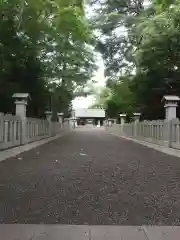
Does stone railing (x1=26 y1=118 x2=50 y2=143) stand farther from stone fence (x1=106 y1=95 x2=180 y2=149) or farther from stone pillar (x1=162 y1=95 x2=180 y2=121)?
stone pillar (x1=162 y1=95 x2=180 y2=121)

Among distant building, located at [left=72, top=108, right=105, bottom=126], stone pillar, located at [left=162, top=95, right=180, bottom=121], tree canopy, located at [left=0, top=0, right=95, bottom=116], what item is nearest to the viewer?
tree canopy, located at [left=0, top=0, right=95, bottom=116]

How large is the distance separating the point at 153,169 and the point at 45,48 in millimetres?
14056

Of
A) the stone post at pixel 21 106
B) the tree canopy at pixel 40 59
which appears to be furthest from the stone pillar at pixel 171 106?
the stone post at pixel 21 106

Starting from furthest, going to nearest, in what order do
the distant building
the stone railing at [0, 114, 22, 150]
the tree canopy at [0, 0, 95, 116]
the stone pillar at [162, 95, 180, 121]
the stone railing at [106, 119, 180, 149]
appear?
the distant building
the stone pillar at [162, 95, 180, 121]
the stone railing at [106, 119, 180, 149]
the tree canopy at [0, 0, 95, 116]
the stone railing at [0, 114, 22, 150]

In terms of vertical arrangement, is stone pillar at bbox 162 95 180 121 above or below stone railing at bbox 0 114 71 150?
above

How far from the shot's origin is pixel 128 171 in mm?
9758

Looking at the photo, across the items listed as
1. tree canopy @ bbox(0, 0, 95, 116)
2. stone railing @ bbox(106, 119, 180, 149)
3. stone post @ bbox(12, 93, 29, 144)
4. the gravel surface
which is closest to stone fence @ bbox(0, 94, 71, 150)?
stone post @ bbox(12, 93, 29, 144)

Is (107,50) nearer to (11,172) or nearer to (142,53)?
(142,53)

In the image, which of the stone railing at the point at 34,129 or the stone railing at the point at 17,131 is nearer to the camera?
the stone railing at the point at 17,131

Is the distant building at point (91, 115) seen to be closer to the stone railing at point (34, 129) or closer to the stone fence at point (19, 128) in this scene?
the stone railing at point (34, 129)

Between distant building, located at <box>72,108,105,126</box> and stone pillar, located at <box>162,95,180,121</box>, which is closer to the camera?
stone pillar, located at <box>162,95,180,121</box>

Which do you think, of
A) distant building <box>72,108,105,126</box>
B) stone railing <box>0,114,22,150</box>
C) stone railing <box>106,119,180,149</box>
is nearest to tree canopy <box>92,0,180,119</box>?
stone railing <box>106,119,180,149</box>

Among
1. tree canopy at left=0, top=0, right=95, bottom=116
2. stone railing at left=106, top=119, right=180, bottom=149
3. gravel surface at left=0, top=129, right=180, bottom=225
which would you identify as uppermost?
tree canopy at left=0, top=0, right=95, bottom=116

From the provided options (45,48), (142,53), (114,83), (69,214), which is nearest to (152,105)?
(142,53)
